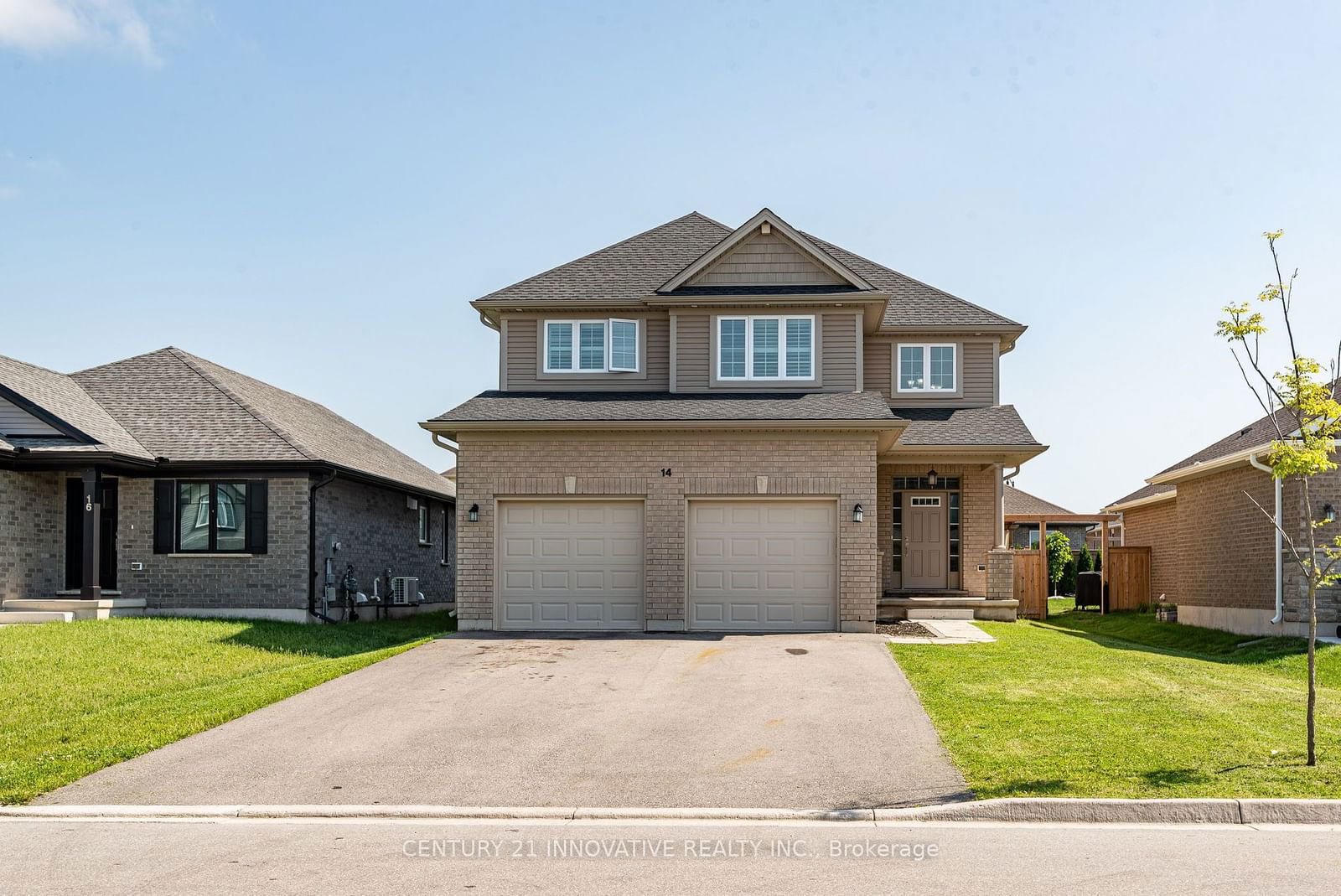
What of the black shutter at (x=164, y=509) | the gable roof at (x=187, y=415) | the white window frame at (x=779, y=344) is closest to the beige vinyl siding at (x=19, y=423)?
the gable roof at (x=187, y=415)

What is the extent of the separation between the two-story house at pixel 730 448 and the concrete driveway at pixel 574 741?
3.03 meters

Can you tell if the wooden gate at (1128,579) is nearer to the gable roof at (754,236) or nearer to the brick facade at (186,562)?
the gable roof at (754,236)

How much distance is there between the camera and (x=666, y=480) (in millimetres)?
18109

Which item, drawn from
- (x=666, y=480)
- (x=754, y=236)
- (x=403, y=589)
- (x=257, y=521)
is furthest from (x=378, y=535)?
(x=754, y=236)

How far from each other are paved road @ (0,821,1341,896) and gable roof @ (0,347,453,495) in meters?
13.2

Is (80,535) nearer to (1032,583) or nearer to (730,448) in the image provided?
(730,448)

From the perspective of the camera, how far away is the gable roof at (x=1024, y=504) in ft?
130

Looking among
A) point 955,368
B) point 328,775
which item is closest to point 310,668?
point 328,775

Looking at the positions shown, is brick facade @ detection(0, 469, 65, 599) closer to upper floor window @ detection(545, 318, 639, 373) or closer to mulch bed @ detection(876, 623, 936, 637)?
upper floor window @ detection(545, 318, 639, 373)

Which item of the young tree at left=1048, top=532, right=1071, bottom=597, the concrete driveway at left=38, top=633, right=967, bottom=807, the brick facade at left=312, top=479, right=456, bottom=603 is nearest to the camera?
the concrete driveway at left=38, top=633, right=967, bottom=807

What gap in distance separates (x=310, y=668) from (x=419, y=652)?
154 centimetres

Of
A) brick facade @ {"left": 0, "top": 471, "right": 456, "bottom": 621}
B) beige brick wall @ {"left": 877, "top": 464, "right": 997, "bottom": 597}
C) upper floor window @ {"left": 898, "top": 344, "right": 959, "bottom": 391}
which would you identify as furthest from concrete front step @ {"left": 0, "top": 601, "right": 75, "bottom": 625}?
upper floor window @ {"left": 898, "top": 344, "right": 959, "bottom": 391}

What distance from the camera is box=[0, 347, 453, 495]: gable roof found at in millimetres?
20797

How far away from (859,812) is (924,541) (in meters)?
14.5
